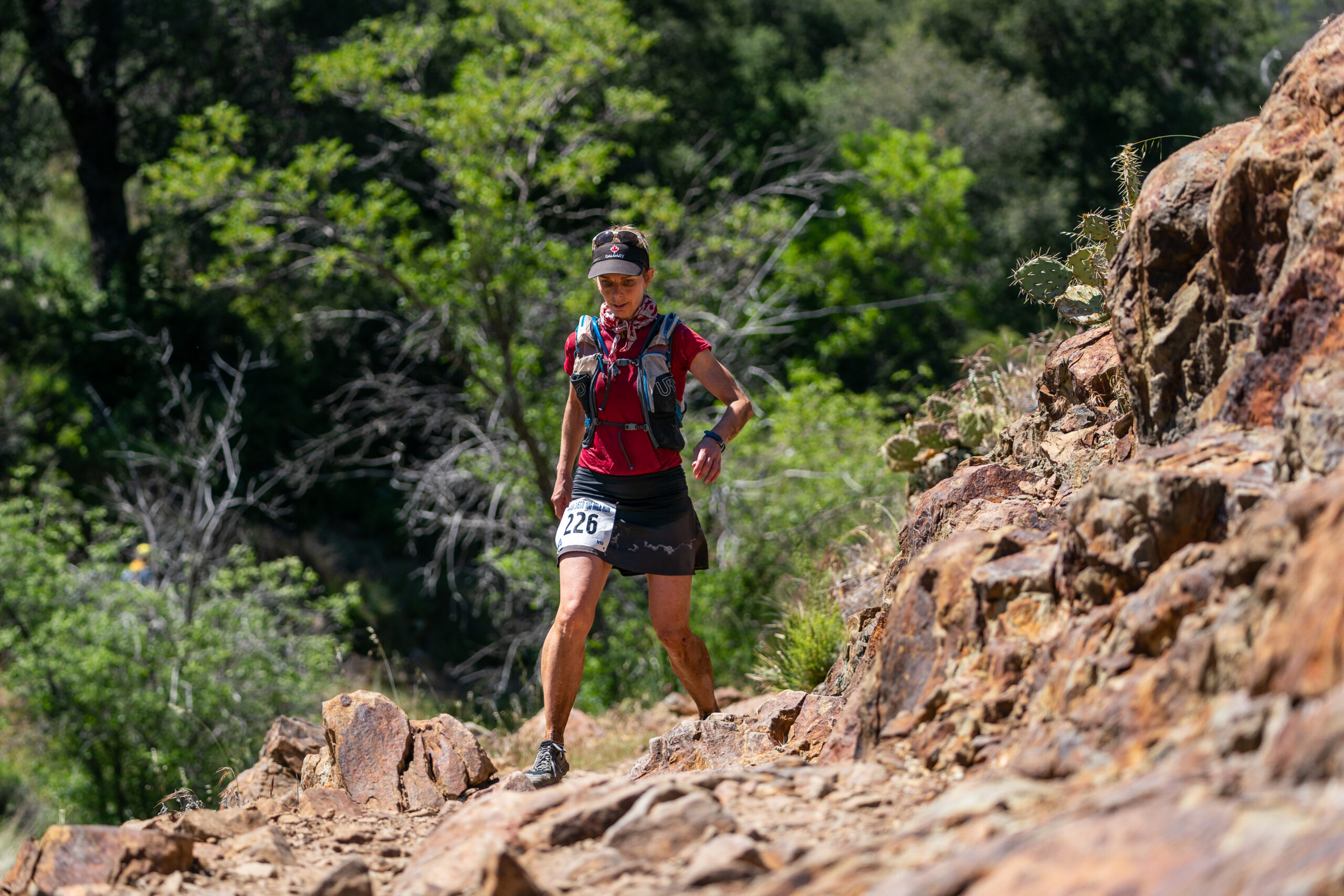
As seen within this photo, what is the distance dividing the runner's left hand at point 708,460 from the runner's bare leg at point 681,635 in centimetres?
51

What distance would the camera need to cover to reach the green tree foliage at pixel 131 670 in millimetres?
10195

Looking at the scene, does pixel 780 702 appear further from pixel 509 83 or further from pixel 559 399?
pixel 509 83

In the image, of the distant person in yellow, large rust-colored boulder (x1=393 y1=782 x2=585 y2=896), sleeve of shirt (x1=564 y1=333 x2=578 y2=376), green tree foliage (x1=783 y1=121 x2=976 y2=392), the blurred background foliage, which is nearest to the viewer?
large rust-colored boulder (x1=393 y1=782 x2=585 y2=896)

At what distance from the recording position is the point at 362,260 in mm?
10781

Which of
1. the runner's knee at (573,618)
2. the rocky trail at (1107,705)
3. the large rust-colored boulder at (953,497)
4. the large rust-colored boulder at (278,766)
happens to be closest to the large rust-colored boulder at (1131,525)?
the rocky trail at (1107,705)

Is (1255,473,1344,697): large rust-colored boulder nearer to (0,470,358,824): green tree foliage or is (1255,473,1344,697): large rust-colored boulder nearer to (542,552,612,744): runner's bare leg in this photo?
(542,552,612,744): runner's bare leg

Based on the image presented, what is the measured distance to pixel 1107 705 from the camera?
2.50 meters

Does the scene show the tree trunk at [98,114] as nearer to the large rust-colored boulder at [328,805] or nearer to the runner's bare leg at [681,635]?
the large rust-colored boulder at [328,805]

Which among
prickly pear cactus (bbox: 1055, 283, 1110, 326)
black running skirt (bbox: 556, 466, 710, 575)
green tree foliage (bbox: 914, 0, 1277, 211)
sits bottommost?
black running skirt (bbox: 556, 466, 710, 575)

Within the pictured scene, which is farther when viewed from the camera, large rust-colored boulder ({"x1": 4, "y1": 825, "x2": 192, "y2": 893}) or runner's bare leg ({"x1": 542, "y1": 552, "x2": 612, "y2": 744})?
runner's bare leg ({"x1": 542, "y1": 552, "x2": 612, "y2": 744})

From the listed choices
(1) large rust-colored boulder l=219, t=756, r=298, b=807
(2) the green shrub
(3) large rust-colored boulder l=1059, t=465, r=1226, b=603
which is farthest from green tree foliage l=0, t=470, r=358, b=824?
(3) large rust-colored boulder l=1059, t=465, r=1226, b=603

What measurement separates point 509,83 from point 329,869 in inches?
335

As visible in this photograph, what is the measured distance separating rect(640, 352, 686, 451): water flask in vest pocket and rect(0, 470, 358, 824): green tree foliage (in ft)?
22.9

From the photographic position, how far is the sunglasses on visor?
4.30 meters
